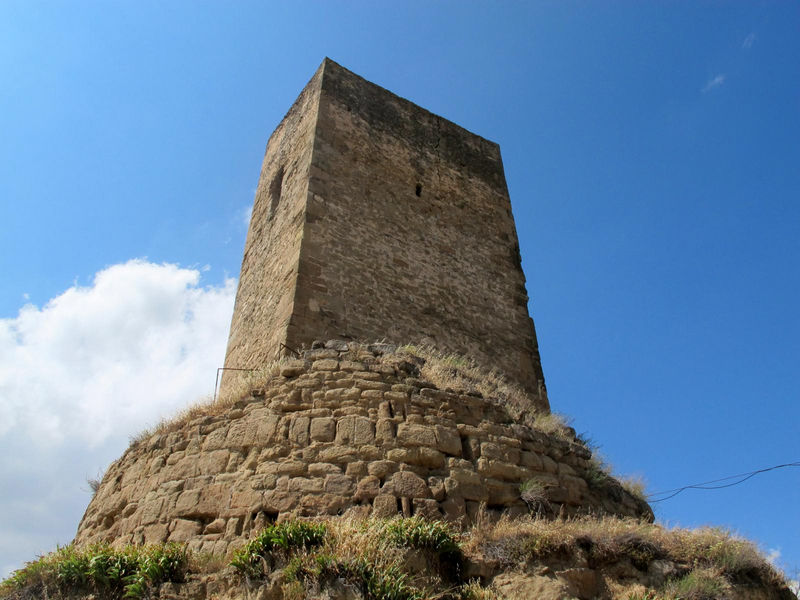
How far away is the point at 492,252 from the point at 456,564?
7275 mm

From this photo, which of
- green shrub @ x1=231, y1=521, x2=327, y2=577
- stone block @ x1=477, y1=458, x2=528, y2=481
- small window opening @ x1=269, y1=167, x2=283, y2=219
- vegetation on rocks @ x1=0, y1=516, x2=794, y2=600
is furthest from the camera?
small window opening @ x1=269, y1=167, x2=283, y2=219

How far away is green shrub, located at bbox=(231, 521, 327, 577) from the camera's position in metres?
4.41

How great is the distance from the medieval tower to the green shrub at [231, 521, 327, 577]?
53 centimetres

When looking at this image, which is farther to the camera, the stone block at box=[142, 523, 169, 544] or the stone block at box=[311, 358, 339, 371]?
the stone block at box=[311, 358, 339, 371]

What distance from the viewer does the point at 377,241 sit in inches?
381

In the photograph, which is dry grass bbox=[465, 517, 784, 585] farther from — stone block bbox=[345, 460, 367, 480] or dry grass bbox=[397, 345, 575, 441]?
dry grass bbox=[397, 345, 575, 441]

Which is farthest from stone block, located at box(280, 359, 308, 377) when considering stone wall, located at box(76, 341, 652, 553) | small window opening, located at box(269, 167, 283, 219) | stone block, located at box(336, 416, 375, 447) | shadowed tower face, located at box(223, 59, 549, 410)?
small window opening, located at box(269, 167, 283, 219)

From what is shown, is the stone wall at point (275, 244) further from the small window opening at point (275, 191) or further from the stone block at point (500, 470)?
the stone block at point (500, 470)

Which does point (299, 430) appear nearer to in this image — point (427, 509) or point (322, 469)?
point (322, 469)

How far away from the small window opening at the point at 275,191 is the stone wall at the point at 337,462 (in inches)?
197

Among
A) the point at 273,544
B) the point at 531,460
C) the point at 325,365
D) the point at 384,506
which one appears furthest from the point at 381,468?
the point at 531,460

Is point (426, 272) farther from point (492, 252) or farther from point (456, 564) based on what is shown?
point (456, 564)

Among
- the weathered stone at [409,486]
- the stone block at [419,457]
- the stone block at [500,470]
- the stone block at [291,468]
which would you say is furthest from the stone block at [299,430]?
the stone block at [500,470]

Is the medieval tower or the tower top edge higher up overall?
the tower top edge
